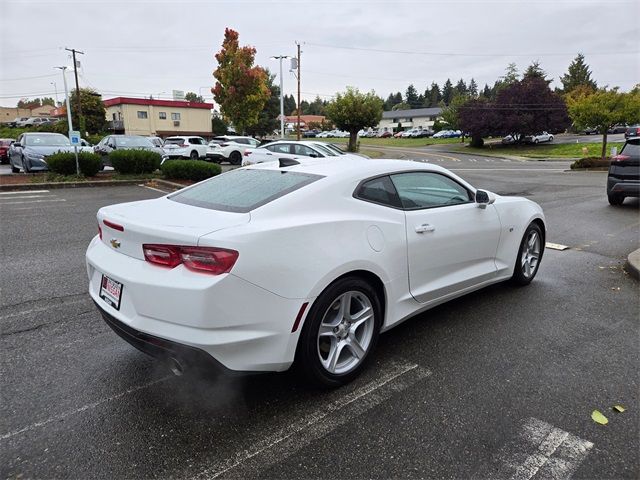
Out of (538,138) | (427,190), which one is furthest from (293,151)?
(538,138)

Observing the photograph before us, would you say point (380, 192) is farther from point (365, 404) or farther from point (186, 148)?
point (186, 148)

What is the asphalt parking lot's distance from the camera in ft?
7.77

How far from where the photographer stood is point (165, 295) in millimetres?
2494

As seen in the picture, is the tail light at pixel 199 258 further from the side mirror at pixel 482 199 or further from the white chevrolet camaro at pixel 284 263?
the side mirror at pixel 482 199

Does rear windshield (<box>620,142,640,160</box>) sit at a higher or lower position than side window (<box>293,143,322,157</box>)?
higher

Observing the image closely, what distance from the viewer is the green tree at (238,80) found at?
36375 mm

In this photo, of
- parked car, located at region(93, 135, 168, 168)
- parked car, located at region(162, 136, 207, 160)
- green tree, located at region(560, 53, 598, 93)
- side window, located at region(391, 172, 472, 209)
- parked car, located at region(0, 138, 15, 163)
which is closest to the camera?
side window, located at region(391, 172, 472, 209)

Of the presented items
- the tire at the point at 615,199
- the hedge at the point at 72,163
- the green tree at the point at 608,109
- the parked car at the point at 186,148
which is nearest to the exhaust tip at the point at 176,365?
the tire at the point at 615,199

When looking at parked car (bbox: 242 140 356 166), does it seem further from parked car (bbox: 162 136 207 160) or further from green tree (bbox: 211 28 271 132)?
green tree (bbox: 211 28 271 132)

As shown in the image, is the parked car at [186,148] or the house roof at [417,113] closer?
the parked car at [186,148]

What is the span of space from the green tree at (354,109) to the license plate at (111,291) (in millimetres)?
38249

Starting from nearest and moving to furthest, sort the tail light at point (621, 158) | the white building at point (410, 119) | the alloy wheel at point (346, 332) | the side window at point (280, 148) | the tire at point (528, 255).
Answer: the alloy wheel at point (346, 332) < the tire at point (528, 255) < the tail light at point (621, 158) < the side window at point (280, 148) < the white building at point (410, 119)

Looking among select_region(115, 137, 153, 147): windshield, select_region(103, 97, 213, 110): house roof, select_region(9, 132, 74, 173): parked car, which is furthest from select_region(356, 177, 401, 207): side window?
select_region(103, 97, 213, 110): house roof

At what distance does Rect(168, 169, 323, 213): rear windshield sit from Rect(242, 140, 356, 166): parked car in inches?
467
